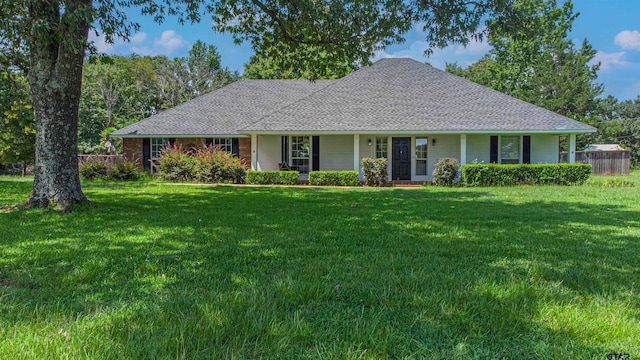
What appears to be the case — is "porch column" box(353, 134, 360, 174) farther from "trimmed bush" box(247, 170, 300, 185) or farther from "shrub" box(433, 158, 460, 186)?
"shrub" box(433, 158, 460, 186)

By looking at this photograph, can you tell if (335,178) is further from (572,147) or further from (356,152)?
(572,147)

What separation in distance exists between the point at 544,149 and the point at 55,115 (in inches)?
739

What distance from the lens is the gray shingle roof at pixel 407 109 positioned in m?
16.7

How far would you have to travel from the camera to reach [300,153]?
1852 centimetres

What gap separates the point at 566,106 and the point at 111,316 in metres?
40.2

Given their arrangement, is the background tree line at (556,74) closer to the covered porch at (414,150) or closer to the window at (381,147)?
the covered porch at (414,150)

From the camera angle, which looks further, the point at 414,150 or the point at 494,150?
the point at 414,150

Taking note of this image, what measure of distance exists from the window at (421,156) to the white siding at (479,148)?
2.07 meters

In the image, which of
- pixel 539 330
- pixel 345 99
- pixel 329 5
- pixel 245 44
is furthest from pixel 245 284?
pixel 345 99

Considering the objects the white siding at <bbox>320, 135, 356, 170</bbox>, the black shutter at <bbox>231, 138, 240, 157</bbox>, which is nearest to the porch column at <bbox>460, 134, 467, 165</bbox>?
the white siding at <bbox>320, 135, 356, 170</bbox>

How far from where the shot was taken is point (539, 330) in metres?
2.43

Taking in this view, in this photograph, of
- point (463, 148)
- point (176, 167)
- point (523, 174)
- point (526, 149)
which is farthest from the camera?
point (526, 149)

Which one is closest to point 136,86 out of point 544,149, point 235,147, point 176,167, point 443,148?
point 235,147

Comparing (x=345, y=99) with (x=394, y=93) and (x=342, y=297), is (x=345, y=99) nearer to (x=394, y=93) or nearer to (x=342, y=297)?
(x=394, y=93)
